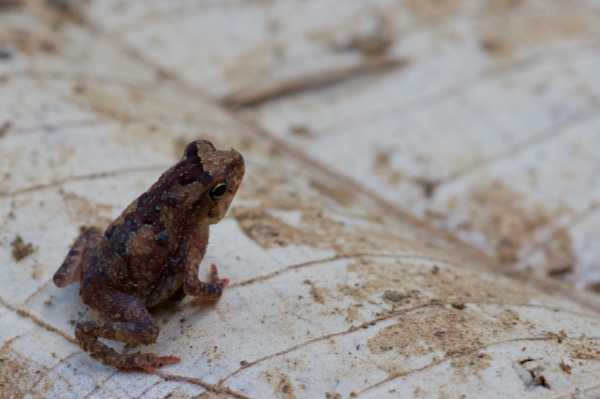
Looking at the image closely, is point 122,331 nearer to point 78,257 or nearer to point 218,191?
point 78,257

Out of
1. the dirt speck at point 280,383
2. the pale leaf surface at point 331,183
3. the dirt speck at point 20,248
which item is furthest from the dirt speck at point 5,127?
the dirt speck at point 280,383

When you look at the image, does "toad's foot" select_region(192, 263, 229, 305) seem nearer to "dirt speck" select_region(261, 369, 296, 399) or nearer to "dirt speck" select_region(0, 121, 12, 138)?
"dirt speck" select_region(261, 369, 296, 399)

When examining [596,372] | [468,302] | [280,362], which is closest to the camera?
A: [596,372]

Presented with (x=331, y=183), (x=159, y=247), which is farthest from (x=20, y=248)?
(x=331, y=183)

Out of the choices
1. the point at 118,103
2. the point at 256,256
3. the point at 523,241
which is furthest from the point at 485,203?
Result: the point at 118,103

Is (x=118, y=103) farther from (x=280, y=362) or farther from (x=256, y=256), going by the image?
(x=280, y=362)

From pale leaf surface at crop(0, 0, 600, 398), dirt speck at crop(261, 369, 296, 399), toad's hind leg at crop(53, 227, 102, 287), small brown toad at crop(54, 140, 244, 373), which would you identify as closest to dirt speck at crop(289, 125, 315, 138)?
pale leaf surface at crop(0, 0, 600, 398)

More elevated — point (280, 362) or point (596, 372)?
point (596, 372)

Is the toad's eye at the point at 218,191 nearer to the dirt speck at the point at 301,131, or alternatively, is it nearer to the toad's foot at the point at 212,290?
the toad's foot at the point at 212,290
